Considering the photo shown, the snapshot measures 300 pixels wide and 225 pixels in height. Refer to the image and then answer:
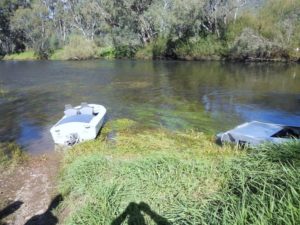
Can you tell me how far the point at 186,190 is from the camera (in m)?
7.03

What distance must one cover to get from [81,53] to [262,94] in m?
40.0

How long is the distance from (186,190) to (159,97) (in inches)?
688

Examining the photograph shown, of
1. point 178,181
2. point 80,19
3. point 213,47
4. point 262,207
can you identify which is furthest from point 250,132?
point 80,19

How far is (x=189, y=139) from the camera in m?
14.0

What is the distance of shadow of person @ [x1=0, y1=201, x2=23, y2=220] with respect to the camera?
324 inches

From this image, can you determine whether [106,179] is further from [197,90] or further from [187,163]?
[197,90]

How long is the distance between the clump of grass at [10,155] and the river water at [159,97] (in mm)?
601

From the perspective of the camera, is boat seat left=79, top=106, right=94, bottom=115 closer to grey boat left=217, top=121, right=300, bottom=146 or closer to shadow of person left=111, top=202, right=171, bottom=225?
grey boat left=217, top=121, right=300, bottom=146

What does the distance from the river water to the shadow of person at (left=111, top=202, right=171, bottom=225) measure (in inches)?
334

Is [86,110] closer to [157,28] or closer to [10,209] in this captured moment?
[10,209]

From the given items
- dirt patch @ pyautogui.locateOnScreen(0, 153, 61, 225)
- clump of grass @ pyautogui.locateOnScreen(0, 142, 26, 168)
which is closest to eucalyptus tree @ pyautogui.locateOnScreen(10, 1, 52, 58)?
clump of grass @ pyautogui.locateOnScreen(0, 142, 26, 168)

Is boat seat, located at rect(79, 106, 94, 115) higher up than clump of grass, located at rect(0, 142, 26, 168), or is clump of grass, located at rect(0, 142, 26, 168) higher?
boat seat, located at rect(79, 106, 94, 115)

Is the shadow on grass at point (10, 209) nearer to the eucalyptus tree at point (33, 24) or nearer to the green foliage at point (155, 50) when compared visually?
the green foliage at point (155, 50)

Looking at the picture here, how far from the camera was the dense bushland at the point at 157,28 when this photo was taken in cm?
4319
